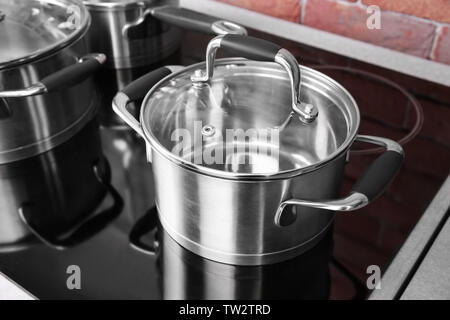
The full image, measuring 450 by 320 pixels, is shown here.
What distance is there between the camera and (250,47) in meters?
0.67

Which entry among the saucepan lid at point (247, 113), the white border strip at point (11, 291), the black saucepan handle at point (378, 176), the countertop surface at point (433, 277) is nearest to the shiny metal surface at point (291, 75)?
the saucepan lid at point (247, 113)

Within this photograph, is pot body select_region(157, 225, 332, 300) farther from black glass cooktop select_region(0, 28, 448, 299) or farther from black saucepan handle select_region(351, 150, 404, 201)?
black saucepan handle select_region(351, 150, 404, 201)

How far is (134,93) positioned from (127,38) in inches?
11.4

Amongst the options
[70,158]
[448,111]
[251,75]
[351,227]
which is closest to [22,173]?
[70,158]

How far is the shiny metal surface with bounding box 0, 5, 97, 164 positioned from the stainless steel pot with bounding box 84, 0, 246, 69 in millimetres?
128

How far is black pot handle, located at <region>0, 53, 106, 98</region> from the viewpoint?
0.71 meters

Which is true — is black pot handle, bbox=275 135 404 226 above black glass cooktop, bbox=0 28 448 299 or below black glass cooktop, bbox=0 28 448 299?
above

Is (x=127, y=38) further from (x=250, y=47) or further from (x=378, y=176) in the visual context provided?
(x=378, y=176)

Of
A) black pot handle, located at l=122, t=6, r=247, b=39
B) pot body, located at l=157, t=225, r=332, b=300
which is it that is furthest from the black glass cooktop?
black pot handle, located at l=122, t=6, r=247, b=39

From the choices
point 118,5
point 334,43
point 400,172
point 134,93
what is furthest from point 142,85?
point 334,43

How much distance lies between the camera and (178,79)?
0.73 metres

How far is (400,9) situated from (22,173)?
70cm

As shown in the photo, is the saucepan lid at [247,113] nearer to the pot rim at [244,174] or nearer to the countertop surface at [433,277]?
the pot rim at [244,174]

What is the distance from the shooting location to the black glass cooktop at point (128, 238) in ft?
2.08
